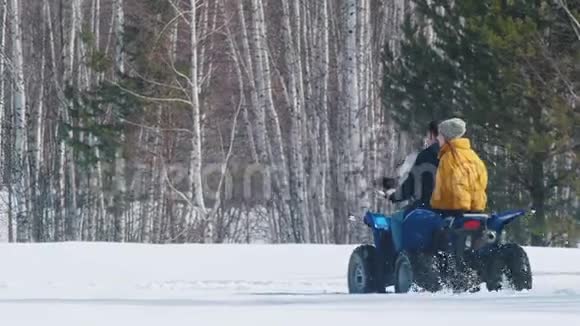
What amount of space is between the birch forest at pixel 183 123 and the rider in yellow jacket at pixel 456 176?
48.5ft

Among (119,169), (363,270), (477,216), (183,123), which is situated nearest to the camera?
(477,216)

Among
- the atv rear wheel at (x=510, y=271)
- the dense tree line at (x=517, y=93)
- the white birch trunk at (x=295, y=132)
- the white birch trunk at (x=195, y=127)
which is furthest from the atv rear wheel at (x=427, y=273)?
the white birch trunk at (x=295, y=132)

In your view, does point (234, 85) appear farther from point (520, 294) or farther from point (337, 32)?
point (520, 294)

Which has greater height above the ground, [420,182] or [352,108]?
[352,108]

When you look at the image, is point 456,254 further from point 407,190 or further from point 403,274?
point 407,190

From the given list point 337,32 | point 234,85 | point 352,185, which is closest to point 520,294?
point 352,185

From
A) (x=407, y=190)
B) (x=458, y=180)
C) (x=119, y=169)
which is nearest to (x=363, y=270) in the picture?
(x=407, y=190)

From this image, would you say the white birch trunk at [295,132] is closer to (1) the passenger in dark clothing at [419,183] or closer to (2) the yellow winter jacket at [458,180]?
(1) the passenger in dark clothing at [419,183]

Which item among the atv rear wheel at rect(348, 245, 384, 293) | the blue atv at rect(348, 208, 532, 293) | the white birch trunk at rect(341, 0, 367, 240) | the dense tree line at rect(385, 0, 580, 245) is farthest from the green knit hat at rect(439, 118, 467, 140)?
the white birch trunk at rect(341, 0, 367, 240)

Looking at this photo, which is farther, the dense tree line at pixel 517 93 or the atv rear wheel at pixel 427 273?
the dense tree line at pixel 517 93

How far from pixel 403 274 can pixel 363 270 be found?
2.48ft

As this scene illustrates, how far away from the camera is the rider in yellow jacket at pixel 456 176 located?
39.4 feet

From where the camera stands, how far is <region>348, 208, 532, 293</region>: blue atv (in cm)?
1179

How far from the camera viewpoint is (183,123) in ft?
115
